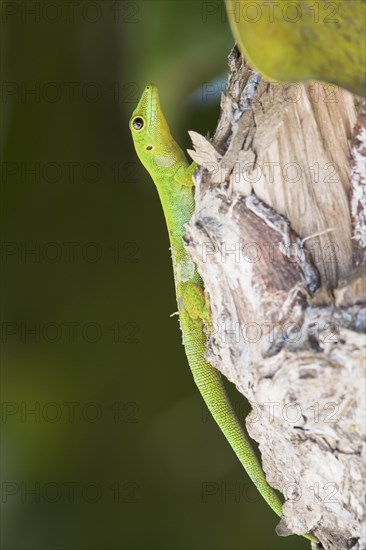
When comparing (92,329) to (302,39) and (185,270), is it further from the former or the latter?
(302,39)

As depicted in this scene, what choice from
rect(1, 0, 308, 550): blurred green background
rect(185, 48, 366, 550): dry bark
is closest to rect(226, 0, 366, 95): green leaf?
rect(185, 48, 366, 550): dry bark

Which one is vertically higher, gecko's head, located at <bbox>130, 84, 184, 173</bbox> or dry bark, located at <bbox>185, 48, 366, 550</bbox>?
gecko's head, located at <bbox>130, 84, 184, 173</bbox>

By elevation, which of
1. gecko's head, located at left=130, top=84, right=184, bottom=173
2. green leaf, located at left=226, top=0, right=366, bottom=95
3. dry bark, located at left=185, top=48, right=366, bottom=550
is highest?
gecko's head, located at left=130, top=84, right=184, bottom=173

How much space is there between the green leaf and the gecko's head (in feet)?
3.53

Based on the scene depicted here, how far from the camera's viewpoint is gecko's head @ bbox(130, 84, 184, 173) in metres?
1.93

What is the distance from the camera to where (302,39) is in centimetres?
79

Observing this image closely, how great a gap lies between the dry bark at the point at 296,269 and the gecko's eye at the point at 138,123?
2.73 feet

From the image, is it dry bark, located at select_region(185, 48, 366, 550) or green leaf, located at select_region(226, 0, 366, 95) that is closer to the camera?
green leaf, located at select_region(226, 0, 366, 95)

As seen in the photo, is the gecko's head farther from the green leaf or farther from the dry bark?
the green leaf

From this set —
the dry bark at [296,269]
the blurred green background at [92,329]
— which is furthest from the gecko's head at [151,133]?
the dry bark at [296,269]

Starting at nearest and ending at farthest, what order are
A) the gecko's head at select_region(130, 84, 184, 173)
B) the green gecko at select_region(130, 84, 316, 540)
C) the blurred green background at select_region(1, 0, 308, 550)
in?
the green gecko at select_region(130, 84, 316, 540)
the gecko's head at select_region(130, 84, 184, 173)
the blurred green background at select_region(1, 0, 308, 550)

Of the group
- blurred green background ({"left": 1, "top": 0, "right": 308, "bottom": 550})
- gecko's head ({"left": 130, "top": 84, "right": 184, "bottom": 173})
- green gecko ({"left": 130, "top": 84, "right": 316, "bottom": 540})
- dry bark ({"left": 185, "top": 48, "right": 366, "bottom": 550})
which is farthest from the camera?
blurred green background ({"left": 1, "top": 0, "right": 308, "bottom": 550})

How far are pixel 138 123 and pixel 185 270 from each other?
18.4 inches

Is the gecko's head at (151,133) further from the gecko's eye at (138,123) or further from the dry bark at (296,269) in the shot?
the dry bark at (296,269)
